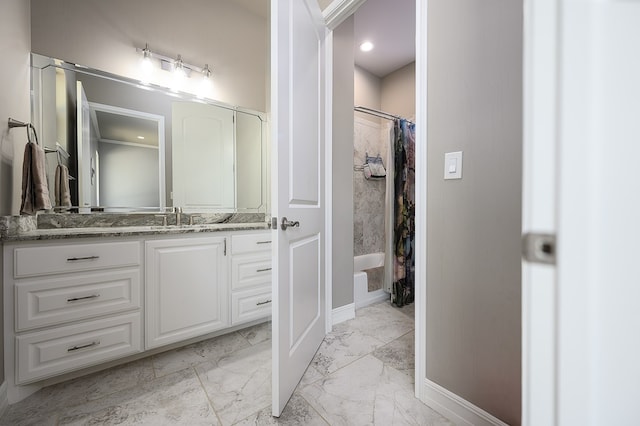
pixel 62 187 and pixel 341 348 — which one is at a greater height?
pixel 62 187

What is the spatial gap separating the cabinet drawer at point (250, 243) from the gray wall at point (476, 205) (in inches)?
48.4

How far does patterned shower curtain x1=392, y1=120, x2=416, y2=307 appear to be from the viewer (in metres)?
2.43

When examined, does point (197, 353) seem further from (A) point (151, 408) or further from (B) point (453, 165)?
(B) point (453, 165)

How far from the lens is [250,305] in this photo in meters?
1.92

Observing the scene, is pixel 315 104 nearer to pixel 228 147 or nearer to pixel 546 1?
pixel 228 147

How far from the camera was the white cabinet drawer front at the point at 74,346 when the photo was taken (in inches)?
47.4

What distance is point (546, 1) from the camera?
0.85 feet

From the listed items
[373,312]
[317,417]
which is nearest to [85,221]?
[317,417]

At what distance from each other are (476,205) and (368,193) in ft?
6.84

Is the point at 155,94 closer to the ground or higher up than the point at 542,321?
higher up

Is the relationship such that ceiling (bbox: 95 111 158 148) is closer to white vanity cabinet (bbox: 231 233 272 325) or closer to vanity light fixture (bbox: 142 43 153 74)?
vanity light fixture (bbox: 142 43 153 74)

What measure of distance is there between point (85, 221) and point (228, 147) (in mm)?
1187

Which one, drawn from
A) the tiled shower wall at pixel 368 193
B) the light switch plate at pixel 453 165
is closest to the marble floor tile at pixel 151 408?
the light switch plate at pixel 453 165

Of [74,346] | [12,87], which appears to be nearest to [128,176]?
[12,87]
